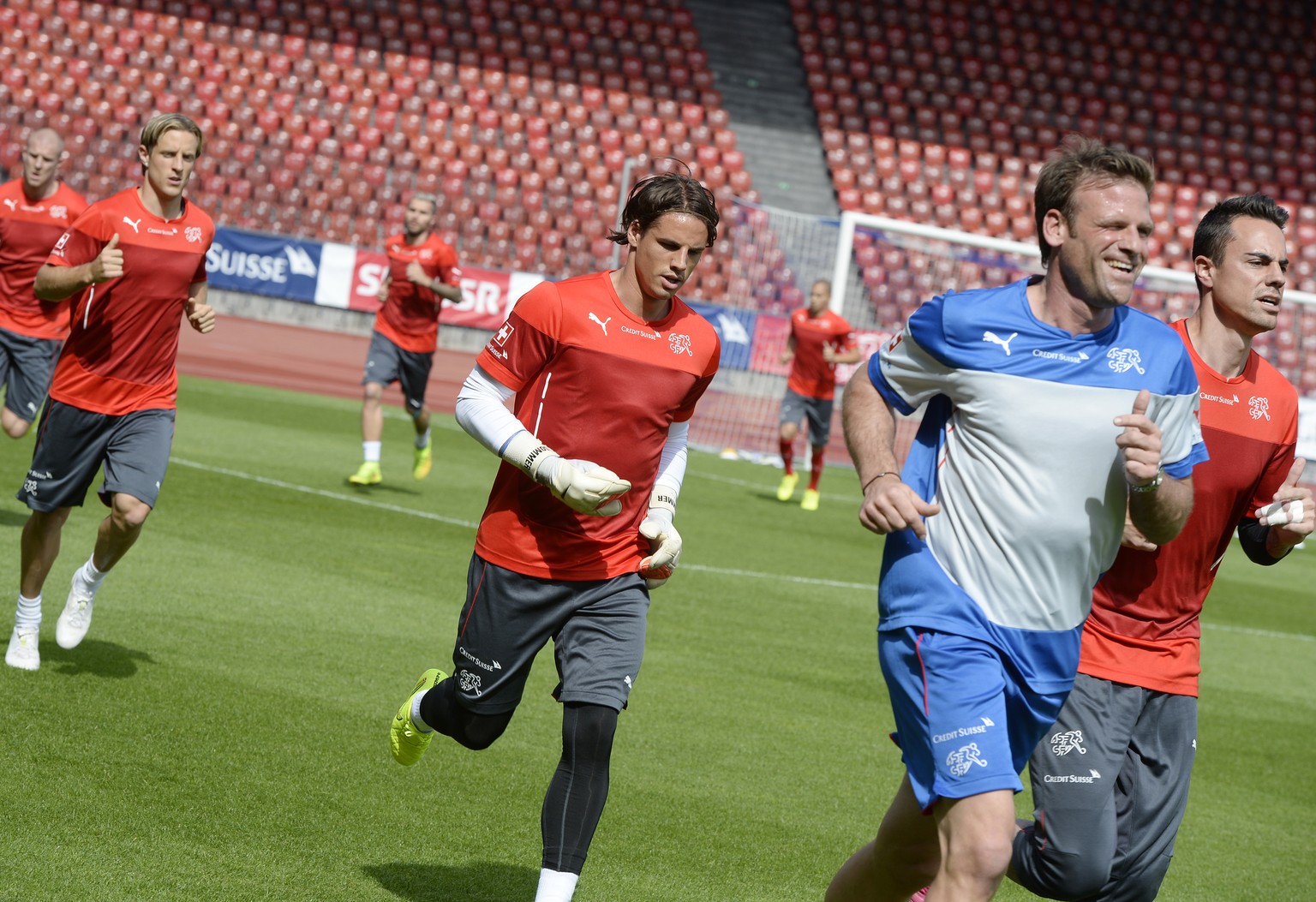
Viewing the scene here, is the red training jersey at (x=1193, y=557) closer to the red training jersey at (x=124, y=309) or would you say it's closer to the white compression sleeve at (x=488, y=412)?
the white compression sleeve at (x=488, y=412)

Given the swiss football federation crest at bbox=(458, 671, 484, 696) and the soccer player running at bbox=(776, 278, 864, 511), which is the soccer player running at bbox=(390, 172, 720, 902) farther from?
the soccer player running at bbox=(776, 278, 864, 511)

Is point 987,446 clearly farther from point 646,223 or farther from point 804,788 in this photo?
point 804,788

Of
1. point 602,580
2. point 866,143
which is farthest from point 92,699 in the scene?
point 866,143

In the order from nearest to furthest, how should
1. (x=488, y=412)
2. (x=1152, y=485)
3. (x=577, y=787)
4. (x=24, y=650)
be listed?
1. (x=1152, y=485)
2. (x=577, y=787)
3. (x=488, y=412)
4. (x=24, y=650)

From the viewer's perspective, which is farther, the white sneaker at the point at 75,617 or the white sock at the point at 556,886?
the white sneaker at the point at 75,617

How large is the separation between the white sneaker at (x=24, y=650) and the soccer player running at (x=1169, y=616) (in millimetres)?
4215

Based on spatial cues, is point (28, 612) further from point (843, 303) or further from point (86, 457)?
point (843, 303)

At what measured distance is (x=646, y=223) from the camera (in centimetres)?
445

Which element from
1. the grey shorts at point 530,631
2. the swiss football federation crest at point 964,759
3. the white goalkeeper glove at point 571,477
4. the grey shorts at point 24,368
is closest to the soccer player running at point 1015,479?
the swiss football federation crest at point 964,759

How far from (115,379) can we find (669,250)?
3.06 m

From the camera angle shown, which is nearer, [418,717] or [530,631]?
[530,631]

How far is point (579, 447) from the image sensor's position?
4.43 m

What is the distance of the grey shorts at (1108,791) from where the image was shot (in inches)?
160

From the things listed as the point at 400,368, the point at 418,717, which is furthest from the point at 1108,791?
the point at 400,368
